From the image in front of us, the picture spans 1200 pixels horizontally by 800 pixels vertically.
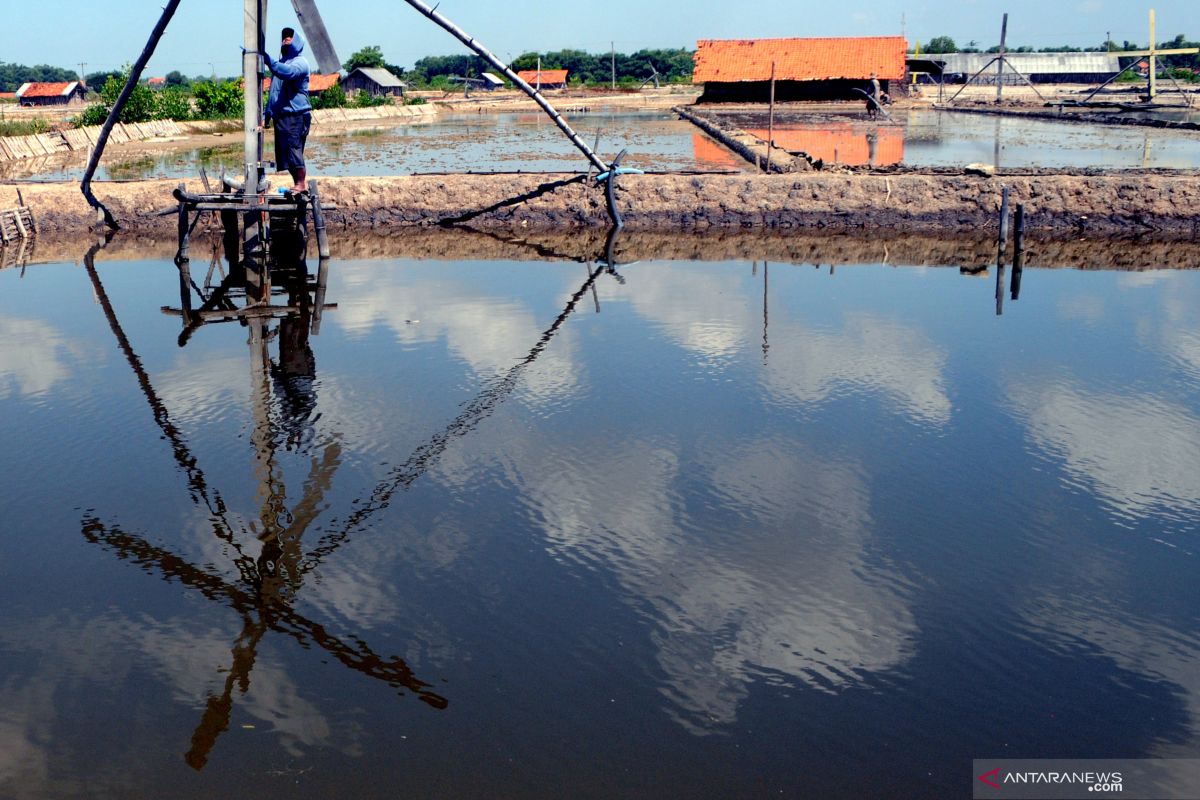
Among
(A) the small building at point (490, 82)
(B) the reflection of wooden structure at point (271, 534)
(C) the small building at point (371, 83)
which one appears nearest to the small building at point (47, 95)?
(C) the small building at point (371, 83)

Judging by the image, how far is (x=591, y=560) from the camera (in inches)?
277

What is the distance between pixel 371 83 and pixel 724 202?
64724 mm

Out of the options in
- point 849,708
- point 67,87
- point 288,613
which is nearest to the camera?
point 849,708

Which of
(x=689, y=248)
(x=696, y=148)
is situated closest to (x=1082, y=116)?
(x=696, y=148)

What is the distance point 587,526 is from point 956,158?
2350 cm

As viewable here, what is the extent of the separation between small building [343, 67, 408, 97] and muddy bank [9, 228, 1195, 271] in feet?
207

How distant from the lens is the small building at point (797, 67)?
5119cm

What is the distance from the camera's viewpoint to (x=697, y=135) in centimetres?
3762

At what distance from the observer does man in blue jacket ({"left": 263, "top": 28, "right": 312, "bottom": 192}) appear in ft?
46.9

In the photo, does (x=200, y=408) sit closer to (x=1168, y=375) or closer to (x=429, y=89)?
(x=1168, y=375)

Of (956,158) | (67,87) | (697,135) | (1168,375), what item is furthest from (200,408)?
(67,87)

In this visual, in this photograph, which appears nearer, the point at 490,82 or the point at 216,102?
the point at 216,102

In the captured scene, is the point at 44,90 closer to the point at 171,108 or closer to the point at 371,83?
the point at 371,83

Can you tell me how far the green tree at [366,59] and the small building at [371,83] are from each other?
3.44m
